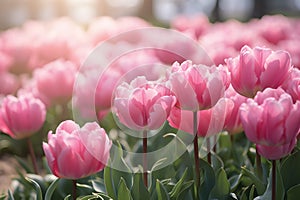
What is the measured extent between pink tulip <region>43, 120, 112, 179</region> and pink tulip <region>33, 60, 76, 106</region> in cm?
115

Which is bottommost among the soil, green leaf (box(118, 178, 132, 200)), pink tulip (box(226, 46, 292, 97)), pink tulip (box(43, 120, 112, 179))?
the soil

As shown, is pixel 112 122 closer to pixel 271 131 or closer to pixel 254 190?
pixel 254 190

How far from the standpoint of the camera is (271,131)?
1.44m

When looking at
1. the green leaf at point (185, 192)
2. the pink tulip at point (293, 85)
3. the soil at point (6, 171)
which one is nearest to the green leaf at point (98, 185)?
the green leaf at point (185, 192)

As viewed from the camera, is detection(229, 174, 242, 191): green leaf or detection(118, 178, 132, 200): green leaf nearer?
detection(118, 178, 132, 200): green leaf

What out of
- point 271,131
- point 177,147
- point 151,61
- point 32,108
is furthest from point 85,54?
point 271,131

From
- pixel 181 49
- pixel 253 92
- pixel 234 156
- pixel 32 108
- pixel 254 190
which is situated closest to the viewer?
pixel 253 92

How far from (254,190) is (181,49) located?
1.52 m

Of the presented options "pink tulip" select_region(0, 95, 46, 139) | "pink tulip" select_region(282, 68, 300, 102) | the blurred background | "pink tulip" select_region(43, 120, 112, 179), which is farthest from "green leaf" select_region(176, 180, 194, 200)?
the blurred background

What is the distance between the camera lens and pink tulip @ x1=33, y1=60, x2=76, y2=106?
108 inches

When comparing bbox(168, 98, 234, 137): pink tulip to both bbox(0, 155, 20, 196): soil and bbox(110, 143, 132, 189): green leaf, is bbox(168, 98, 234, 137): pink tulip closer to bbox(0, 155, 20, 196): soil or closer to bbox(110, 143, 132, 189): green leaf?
bbox(110, 143, 132, 189): green leaf

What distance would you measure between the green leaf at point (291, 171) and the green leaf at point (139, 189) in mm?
417

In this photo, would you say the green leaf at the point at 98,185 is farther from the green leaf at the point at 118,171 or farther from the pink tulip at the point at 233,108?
the pink tulip at the point at 233,108

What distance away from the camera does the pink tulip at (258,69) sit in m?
1.60
